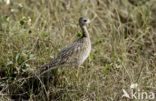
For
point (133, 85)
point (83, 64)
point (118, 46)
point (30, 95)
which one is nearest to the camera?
point (133, 85)

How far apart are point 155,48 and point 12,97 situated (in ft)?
8.34

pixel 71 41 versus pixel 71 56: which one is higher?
pixel 71 41

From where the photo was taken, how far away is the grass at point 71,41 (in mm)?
3973

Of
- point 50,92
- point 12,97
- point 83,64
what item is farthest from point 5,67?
point 83,64

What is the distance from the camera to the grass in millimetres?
3973

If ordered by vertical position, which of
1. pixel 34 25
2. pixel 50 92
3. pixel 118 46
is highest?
pixel 34 25

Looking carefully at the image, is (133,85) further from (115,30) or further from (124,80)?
(115,30)

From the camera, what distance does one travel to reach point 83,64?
15.1 ft

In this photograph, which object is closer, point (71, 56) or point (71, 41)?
point (71, 56)

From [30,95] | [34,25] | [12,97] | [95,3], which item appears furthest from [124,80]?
[95,3]

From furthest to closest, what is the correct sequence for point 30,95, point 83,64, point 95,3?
1. point 95,3
2. point 83,64
3. point 30,95

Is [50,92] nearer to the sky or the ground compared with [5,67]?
nearer to the ground

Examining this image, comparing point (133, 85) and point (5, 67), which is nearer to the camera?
point (133, 85)

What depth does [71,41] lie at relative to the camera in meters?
4.90
